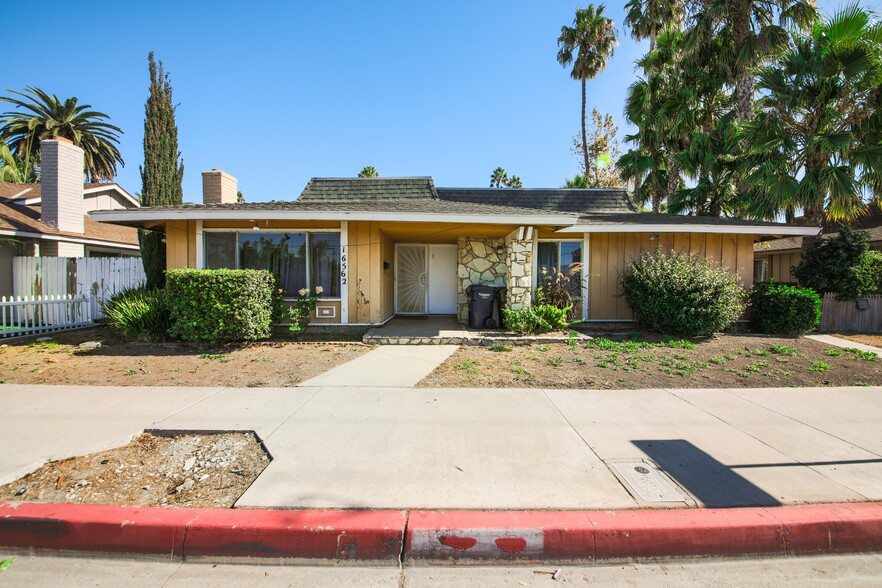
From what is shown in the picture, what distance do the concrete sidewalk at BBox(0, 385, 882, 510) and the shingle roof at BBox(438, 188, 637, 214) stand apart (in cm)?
970

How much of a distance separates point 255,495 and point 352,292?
283 inches

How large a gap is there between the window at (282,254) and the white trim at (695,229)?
6093mm

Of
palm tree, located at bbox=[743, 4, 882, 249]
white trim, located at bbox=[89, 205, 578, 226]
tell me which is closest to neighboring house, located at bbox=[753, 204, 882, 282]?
palm tree, located at bbox=[743, 4, 882, 249]

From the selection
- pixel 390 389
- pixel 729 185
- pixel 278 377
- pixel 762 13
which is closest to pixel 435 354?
pixel 390 389

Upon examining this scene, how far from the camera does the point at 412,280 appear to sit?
13242 millimetres

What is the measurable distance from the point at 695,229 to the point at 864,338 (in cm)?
498

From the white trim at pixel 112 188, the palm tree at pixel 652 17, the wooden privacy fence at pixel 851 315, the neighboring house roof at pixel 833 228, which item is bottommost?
the wooden privacy fence at pixel 851 315

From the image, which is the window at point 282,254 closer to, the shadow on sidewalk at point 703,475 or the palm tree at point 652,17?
the shadow on sidewalk at point 703,475

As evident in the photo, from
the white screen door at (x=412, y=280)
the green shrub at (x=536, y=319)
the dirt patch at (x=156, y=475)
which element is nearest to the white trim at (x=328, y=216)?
the green shrub at (x=536, y=319)

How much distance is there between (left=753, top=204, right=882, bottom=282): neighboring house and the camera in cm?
1744

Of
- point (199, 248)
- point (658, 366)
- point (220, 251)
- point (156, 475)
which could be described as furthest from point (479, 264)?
point (156, 475)

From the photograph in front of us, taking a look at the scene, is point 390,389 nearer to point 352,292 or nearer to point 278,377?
point 278,377

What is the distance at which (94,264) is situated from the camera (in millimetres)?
10938

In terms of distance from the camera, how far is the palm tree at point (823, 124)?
9867 millimetres
